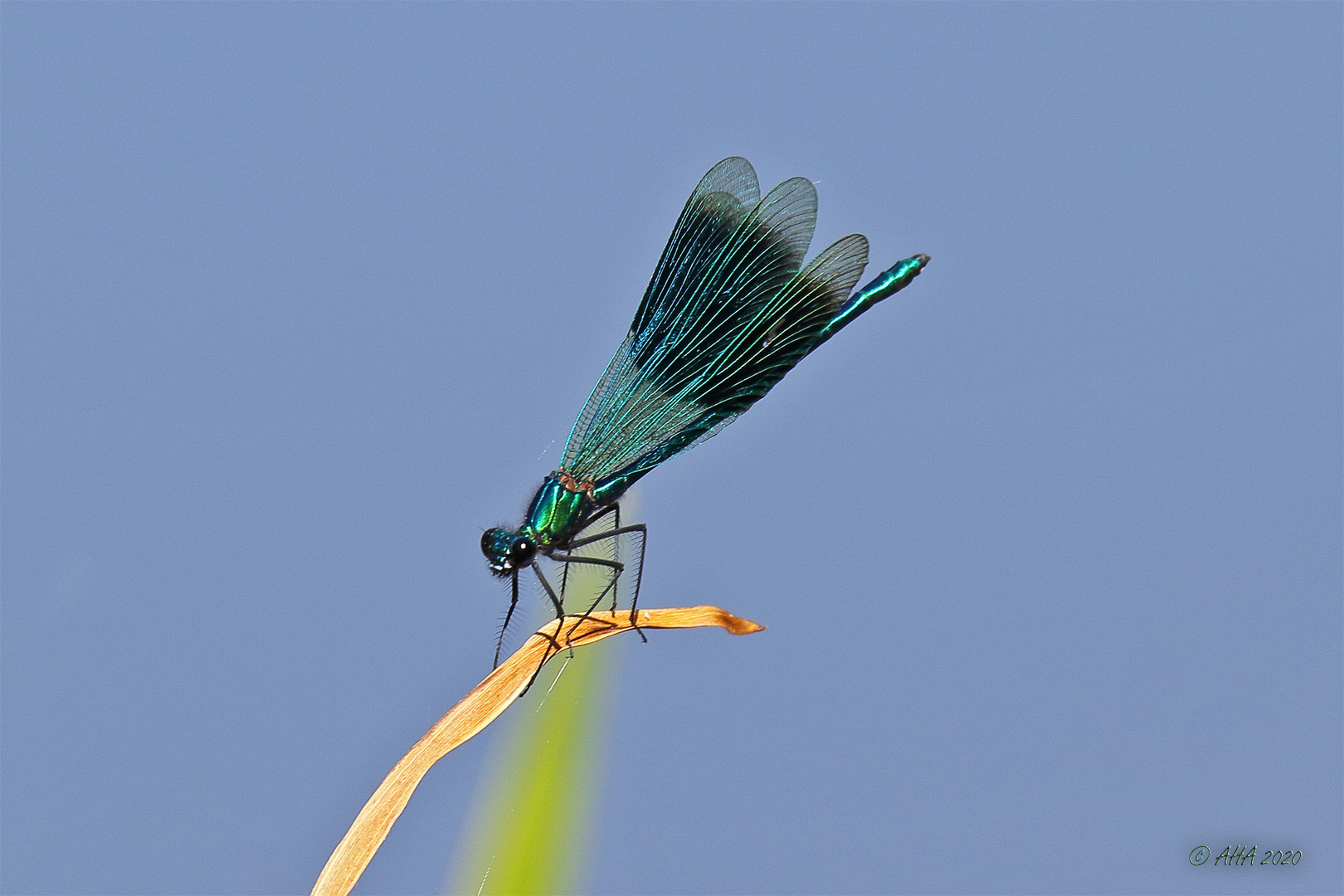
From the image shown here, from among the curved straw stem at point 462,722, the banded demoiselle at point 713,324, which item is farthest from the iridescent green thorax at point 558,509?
the curved straw stem at point 462,722

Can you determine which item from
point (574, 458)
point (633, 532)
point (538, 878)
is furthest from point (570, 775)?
point (574, 458)

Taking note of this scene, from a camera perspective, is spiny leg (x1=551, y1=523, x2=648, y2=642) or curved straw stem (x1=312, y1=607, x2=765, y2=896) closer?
curved straw stem (x1=312, y1=607, x2=765, y2=896)

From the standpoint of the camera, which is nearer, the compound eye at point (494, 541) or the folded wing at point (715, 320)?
the compound eye at point (494, 541)

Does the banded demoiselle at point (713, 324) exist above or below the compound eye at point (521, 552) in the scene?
above

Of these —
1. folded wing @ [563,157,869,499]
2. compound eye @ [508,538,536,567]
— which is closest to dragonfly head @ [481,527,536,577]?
compound eye @ [508,538,536,567]

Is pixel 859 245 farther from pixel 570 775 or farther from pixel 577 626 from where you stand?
pixel 570 775

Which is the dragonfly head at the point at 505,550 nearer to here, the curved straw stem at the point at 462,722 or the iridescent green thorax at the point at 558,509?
the iridescent green thorax at the point at 558,509

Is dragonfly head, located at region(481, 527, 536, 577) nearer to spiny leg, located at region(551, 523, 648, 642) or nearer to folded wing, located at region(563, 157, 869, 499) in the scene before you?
spiny leg, located at region(551, 523, 648, 642)

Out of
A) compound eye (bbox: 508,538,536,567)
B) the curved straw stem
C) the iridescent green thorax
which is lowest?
the curved straw stem
